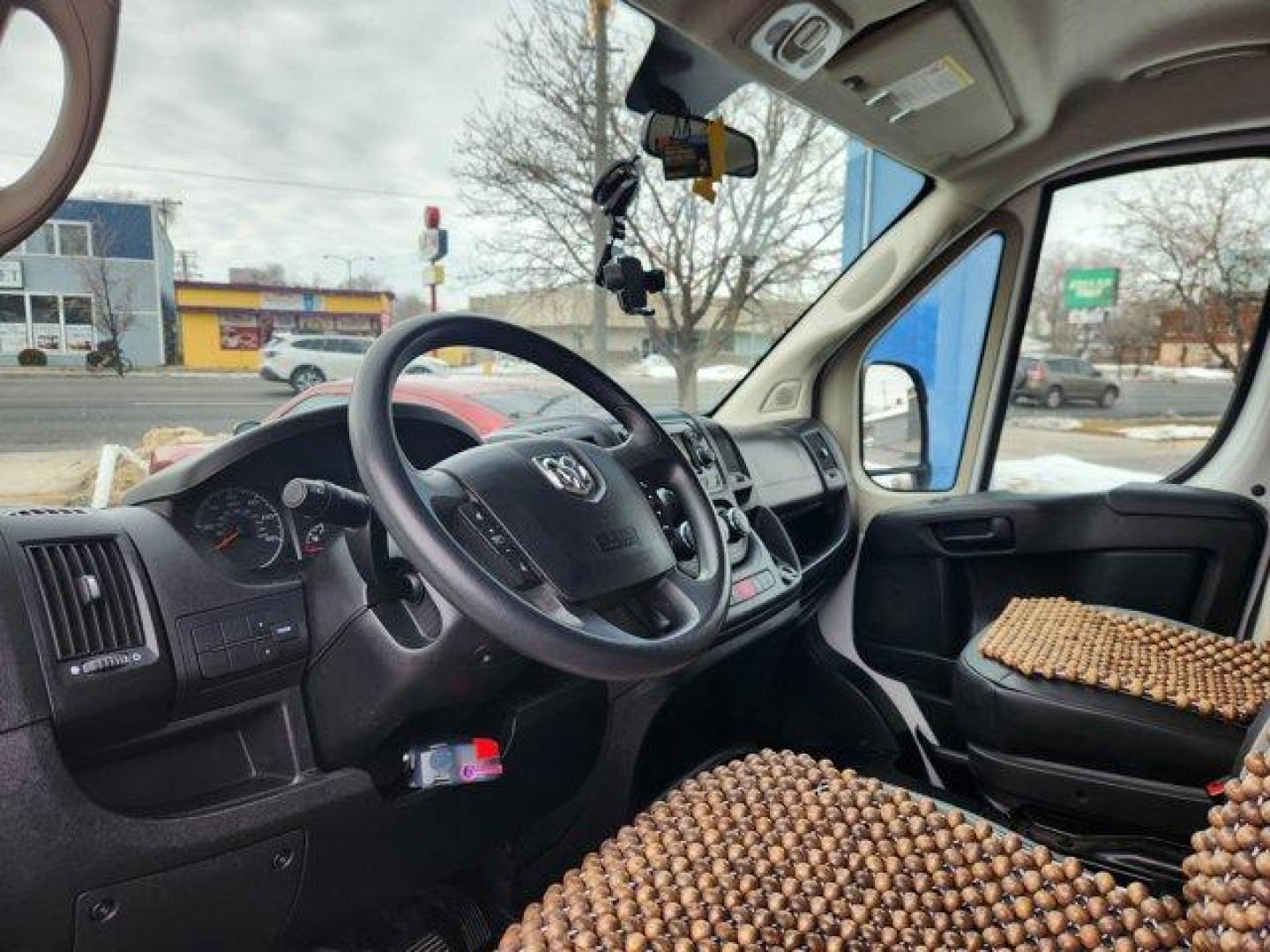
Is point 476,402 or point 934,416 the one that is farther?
point 934,416

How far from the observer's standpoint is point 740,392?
2.82 metres

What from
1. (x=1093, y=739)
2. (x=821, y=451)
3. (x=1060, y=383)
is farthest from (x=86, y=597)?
(x=1060, y=383)

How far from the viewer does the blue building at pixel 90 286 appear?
1.16m

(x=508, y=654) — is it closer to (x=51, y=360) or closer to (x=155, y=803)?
(x=155, y=803)

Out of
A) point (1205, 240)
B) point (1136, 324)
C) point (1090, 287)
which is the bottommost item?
point (1136, 324)

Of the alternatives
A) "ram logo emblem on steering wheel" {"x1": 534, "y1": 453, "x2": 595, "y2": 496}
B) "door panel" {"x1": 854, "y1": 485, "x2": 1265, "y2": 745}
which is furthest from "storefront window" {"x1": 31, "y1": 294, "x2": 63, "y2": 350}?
"door panel" {"x1": 854, "y1": 485, "x2": 1265, "y2": 745}

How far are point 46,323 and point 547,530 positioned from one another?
74 centimetres

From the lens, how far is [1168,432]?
8.60ft

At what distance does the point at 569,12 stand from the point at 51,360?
139 centimetres

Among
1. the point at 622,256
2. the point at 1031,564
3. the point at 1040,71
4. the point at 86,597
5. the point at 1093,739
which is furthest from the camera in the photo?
the point at 1031,564

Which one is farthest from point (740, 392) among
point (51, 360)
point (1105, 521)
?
point (51, 360)

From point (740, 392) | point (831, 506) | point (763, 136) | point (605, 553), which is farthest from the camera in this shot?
point (740, 392)

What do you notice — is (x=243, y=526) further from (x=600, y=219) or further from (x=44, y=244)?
(x=600, y=219)

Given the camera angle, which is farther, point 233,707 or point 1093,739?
point 1093,739
